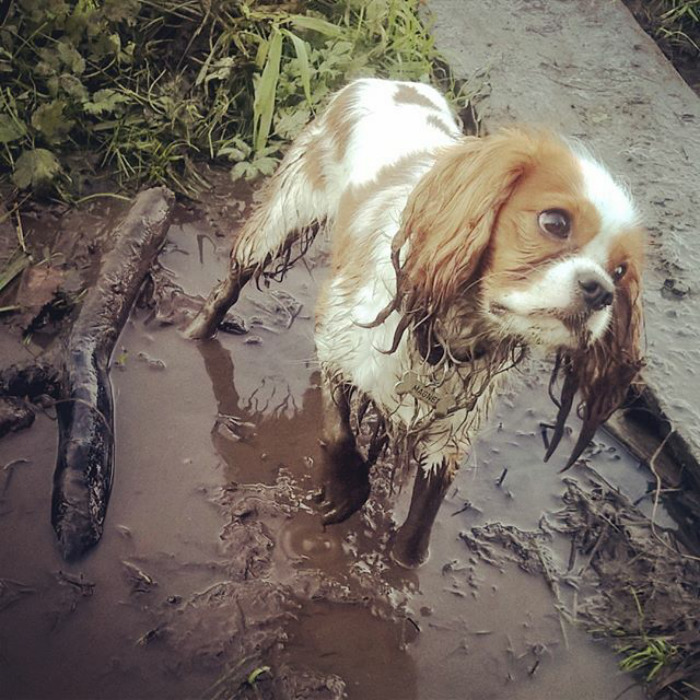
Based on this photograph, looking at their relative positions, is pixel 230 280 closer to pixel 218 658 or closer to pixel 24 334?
pixel 24 334

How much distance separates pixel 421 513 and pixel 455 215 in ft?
3.88

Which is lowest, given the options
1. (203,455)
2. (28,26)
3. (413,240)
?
(203,455)

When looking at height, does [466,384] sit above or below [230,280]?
above

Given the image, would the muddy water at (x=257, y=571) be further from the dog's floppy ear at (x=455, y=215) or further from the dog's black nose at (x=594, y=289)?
the dog's black nose at (x=594, y=289)

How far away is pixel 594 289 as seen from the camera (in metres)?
1.99

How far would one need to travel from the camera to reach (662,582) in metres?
3.17

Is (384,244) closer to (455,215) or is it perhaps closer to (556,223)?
(455,215)

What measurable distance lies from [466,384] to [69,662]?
132cm

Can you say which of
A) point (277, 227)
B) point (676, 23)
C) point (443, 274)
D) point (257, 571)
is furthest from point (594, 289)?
point (676, 23)

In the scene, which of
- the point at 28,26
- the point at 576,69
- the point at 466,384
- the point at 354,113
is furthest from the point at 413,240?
the point at 576,69

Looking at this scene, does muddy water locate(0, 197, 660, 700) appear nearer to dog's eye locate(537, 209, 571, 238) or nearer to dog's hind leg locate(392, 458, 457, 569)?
dog's hind leg locate(392, 458, 457, 569)

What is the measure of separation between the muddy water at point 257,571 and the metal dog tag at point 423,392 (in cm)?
80

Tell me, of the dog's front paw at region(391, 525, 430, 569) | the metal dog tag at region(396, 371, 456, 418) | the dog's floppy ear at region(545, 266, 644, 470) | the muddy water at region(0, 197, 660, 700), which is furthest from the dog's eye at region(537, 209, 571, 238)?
the muddy water at region(0, 197, 660, 700)

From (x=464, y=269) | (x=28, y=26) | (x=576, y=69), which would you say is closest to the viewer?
(x=464, y=269)
